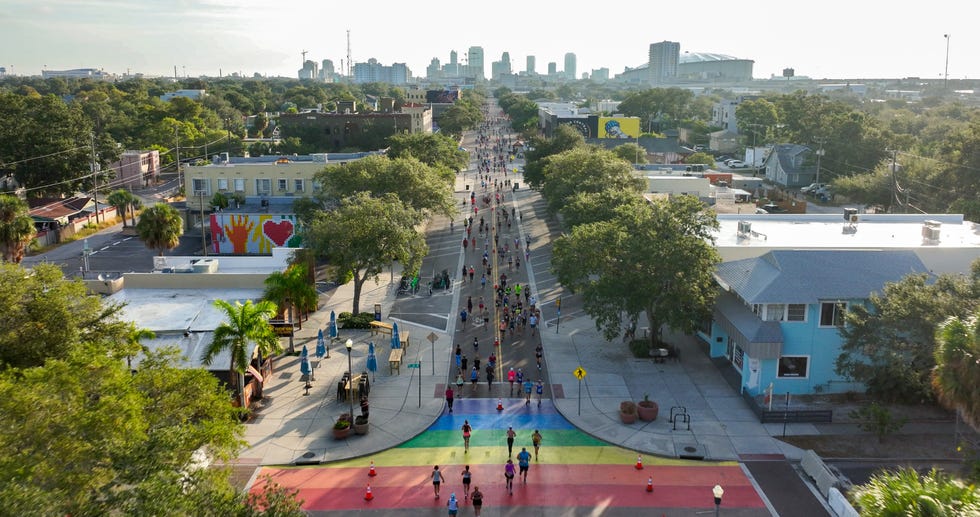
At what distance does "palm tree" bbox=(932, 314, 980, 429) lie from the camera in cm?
1647

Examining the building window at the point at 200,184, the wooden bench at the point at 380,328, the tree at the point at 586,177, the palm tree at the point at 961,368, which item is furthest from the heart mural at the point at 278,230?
the palm tree at the point at 961,368

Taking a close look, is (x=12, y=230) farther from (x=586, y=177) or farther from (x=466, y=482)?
(x=586, y=177)

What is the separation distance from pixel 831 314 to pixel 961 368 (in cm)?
1228

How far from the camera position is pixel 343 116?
102 m

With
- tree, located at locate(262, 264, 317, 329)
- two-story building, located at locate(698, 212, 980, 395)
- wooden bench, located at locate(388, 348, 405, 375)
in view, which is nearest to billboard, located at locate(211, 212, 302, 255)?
tree, located at locate(262, 264, 317, 329)

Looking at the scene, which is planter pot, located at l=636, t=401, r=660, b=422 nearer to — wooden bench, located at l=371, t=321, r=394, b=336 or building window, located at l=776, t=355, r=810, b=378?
building window, located at l=776, t=355, r=810, b=378

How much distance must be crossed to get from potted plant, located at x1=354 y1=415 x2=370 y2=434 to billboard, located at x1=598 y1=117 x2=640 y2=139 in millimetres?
103538

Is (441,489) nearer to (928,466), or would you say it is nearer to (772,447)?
(772,447)

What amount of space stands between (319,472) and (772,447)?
14.9 m

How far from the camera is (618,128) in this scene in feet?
408

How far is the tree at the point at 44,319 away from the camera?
20.9 metres

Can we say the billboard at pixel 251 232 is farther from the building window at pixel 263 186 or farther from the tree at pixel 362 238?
the tree at pixel 362 238

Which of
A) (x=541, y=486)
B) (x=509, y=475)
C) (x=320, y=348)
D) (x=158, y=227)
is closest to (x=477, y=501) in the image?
(x=509, y=475)

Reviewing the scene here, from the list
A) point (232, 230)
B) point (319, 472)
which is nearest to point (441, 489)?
point (319, 472)
